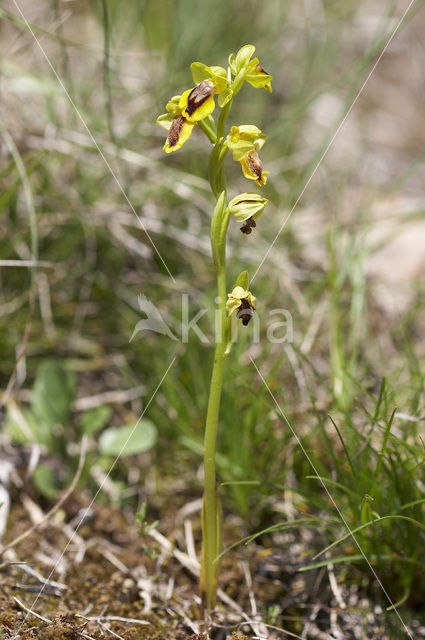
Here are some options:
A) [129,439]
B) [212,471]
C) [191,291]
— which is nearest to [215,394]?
[212,471]

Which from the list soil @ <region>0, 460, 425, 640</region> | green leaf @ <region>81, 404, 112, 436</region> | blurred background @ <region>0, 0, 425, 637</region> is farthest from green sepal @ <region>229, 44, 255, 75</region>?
green leaf @ <region>81, 404, 112, 436</region>

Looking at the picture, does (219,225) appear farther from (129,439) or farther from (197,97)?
(129,439)

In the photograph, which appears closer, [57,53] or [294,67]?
[57,53]

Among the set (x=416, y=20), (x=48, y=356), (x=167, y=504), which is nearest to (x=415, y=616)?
(x=167, y=504)

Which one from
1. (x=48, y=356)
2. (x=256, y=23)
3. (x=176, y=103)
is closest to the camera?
(x=176, y=103)

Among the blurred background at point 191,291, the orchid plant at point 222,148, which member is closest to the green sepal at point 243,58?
the orchid plant at point 222,148

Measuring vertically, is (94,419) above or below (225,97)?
below

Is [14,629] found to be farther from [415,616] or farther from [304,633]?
[415,616]
